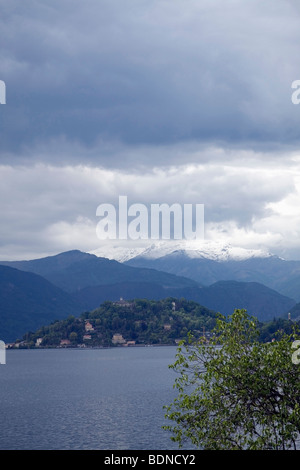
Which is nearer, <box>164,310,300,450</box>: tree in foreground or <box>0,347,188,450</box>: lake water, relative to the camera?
<box>164,310,300,450</box>: tree in foreground

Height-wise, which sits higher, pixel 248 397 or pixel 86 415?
pixel 248 397

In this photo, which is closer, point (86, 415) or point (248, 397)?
point (248, 397)

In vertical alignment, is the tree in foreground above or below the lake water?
above

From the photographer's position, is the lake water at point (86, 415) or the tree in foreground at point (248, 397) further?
the lake water at point (86, 415)

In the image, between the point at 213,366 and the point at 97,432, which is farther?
the point at 97,432

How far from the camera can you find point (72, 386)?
185875 millimetres

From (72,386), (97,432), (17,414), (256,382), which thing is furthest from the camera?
(72,386)

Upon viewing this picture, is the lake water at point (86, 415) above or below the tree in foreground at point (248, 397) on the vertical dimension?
below
